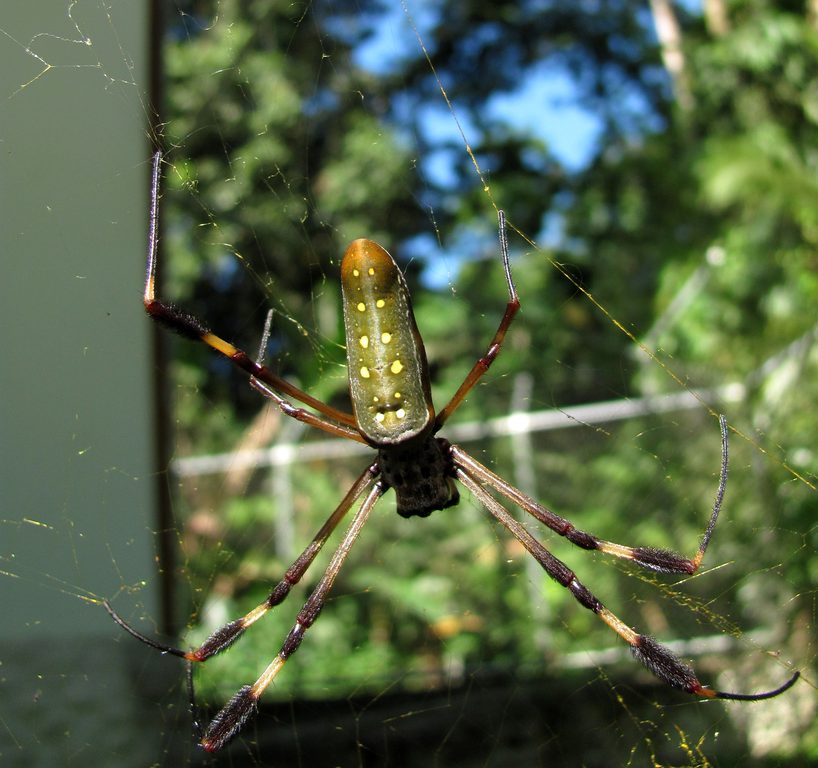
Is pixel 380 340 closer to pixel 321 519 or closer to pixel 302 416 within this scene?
pixel 302 416

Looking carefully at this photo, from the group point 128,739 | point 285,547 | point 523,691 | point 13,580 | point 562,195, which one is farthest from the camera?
point 562,195

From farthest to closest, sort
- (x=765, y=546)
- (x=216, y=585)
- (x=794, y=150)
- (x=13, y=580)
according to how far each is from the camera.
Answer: (x=794, y=150) → (x=216, y=585) → (x=765, y=546) → (x=13, y=580)

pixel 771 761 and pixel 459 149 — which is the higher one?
pixel 459 149

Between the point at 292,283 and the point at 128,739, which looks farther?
the point at 292,283

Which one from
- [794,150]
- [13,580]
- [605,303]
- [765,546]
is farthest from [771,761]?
[794,150]

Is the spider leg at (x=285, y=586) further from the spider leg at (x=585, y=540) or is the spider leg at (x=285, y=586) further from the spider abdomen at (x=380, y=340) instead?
the spider abdomen at (x=380, y=340)

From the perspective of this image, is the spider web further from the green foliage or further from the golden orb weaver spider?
the golden orb weaver spider

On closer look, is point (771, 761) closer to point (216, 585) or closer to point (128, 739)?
point (128, 739)

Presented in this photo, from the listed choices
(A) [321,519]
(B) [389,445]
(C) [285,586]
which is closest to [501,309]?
(A) [321,519]

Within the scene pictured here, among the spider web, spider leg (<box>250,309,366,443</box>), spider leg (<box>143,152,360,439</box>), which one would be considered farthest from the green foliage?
spider leg (<box>143,152,360,439</box>)
